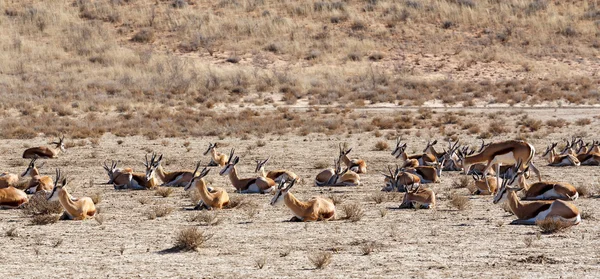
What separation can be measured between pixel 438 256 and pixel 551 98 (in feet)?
106

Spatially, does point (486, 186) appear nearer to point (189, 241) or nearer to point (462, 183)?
point (462, 183)

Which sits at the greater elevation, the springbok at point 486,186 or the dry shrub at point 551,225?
the dry shrub at point 551,225

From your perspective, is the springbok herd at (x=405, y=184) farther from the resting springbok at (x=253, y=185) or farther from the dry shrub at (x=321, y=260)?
the dry shrub at (x=321, y=260)

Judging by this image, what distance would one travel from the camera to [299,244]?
11617 mm

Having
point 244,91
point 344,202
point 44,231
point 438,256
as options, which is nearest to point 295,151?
point 344,202

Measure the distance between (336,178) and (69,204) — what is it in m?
5.90

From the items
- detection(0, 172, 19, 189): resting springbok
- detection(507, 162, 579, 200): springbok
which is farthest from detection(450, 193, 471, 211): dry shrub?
detection(0, 172, 19, 189): resting springbok

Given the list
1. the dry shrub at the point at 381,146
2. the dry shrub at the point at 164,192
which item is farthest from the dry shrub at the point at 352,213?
the dry shrub at the point at 381,146

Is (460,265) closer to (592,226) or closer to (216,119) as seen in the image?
(592,226)

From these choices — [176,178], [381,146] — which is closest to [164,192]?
[176,178]

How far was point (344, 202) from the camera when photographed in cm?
1563

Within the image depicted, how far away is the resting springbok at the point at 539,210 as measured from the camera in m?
12.2

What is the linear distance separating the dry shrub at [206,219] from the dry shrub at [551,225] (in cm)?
442

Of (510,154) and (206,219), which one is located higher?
(206,219)
